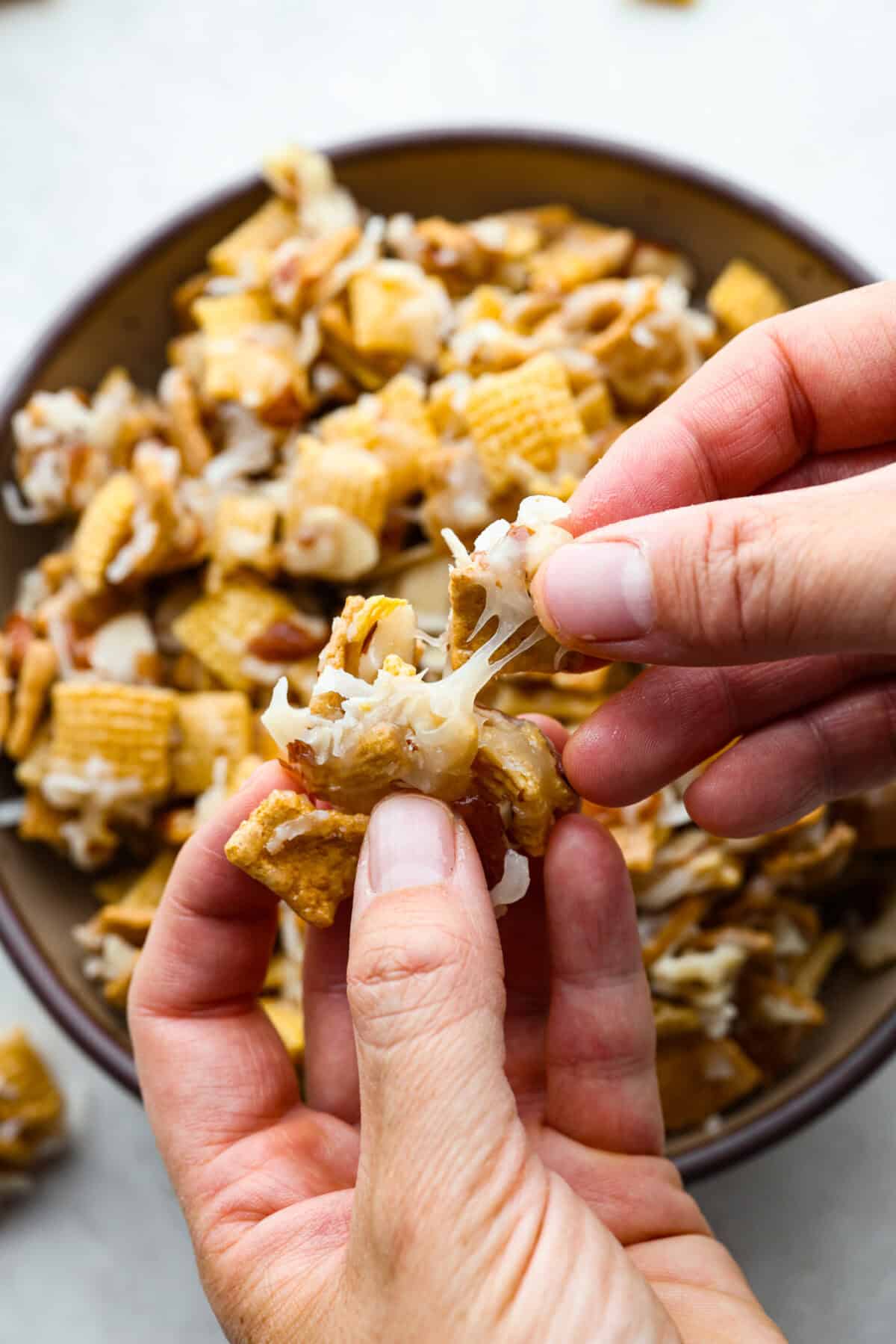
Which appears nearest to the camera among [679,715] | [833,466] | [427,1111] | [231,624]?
[427,1111]

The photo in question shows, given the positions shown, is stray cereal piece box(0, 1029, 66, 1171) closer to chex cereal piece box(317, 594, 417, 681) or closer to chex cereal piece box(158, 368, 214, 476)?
chex cereal piece box(158, 368, 214, 476)

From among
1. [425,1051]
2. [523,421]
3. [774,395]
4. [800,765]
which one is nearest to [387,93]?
[523,421]

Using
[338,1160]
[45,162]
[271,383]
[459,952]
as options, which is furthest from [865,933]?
[45,162]

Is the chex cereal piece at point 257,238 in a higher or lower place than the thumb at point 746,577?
higher

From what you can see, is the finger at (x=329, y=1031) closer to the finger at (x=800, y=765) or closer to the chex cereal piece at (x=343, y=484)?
the finger at (x=800, y=765)

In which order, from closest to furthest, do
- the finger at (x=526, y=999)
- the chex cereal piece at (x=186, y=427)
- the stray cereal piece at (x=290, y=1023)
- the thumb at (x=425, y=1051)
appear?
1. the thumb at (x=425, y=1051)
2. the finger at (x=526, y=999)
3. the stray cereal piece at (x=290, y=1023)
4. the chex cereal piece at (x=186, y=427)

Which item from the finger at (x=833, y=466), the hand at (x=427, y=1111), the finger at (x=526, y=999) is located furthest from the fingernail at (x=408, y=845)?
the finger at (x=833, y=466)

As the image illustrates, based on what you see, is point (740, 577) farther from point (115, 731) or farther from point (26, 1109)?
point (26, 1109)
